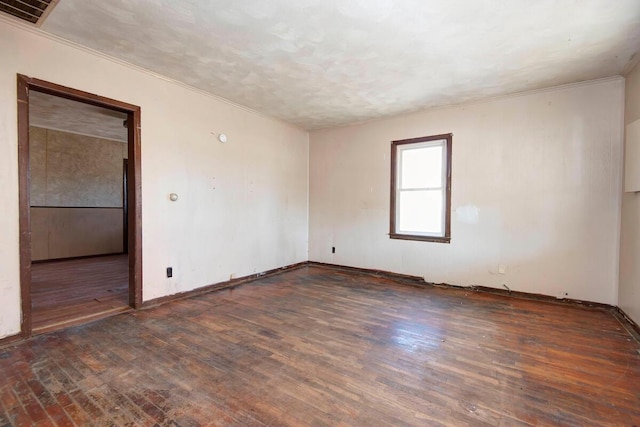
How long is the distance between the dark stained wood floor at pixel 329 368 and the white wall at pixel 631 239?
0.29m

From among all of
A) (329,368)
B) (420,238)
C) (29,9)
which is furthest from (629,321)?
(29,9)

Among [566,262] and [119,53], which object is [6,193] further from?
[566,262]

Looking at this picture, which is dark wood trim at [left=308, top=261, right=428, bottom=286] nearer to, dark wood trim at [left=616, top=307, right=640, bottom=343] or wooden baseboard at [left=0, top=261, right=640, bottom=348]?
wooden baseboard at [left=0, top=261, right=640, bottom=348]

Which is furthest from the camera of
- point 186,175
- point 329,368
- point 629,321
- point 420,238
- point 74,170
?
point 74,170

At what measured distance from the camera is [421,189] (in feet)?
15.2

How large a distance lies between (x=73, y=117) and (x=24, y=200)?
3448mm

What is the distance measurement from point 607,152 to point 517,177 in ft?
2.93

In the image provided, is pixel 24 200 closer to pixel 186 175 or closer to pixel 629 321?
pixel 186 175

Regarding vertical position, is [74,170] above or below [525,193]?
above

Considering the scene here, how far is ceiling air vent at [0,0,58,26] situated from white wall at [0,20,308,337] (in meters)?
0.18

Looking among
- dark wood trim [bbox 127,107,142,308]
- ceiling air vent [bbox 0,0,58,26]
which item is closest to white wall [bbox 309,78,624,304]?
dark wood trim [bbox 127,107,142,308]

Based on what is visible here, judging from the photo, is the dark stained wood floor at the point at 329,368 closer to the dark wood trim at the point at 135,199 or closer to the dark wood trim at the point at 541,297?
the dark wood trim at the point at 541,297

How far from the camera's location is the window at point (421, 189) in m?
4.40

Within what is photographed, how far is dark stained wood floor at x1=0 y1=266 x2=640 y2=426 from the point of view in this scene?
1656 millimetres
